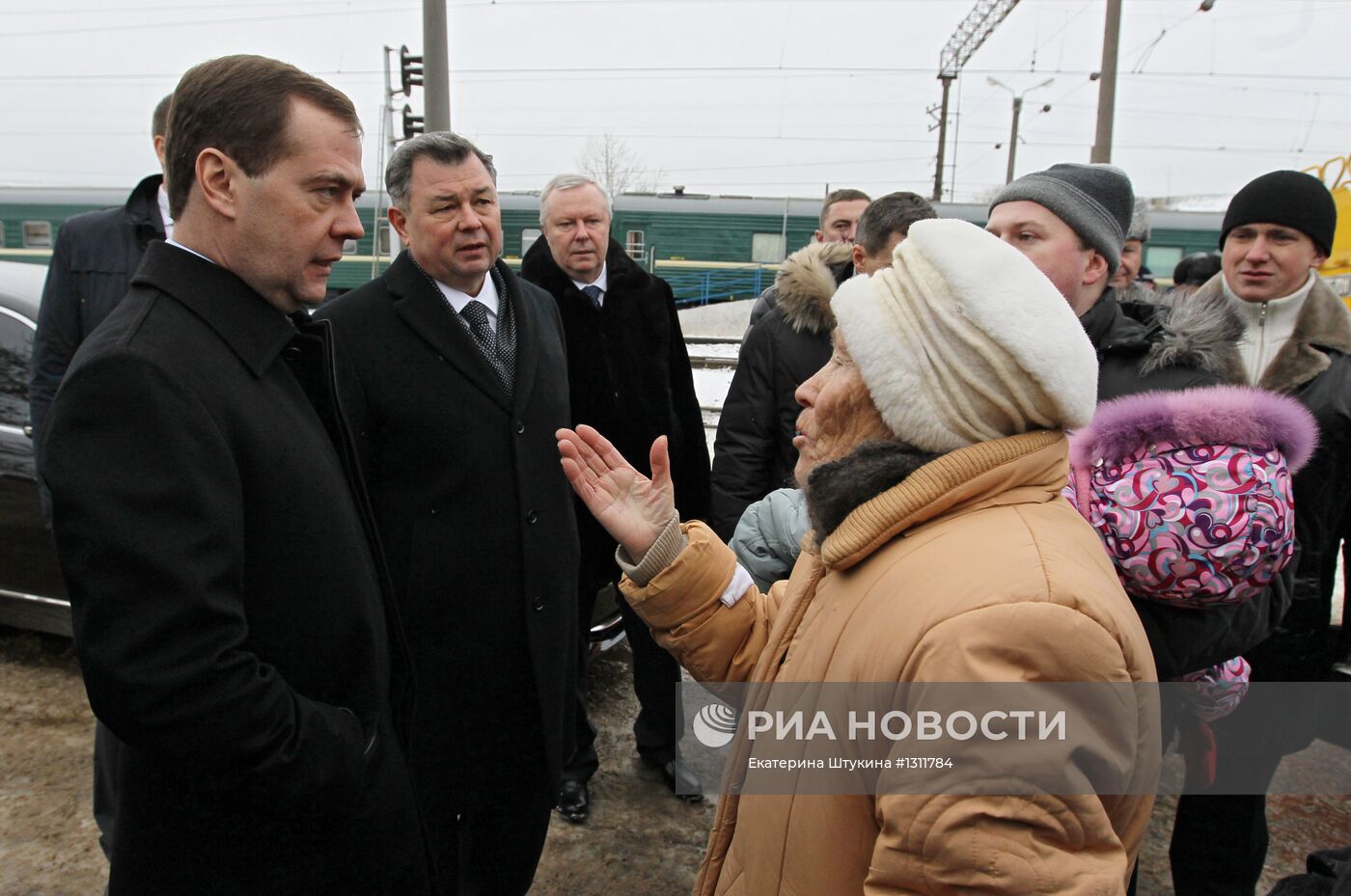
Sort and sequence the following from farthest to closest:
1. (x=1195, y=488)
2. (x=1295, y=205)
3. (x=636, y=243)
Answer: (x=636, y=243)
(x=1295, y=205)
(x=1195, y=488)

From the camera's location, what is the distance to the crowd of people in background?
1.24 metres

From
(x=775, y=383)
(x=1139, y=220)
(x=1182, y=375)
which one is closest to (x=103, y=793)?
(x=775, y=383)

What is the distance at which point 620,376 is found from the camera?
11.5 feet

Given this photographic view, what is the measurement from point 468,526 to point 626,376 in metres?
1.30

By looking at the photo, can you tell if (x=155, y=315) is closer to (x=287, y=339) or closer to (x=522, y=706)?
(x=287, y=339)

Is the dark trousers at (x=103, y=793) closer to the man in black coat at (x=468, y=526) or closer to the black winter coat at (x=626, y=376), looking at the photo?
the man in black coat at (x=468, y=526)

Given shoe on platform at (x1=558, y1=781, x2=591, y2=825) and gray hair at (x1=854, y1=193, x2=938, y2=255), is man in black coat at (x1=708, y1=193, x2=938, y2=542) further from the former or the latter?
shoe on platform at (x1=558, y1=781, x2=591, y2=825)

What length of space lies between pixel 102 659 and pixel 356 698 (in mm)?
411

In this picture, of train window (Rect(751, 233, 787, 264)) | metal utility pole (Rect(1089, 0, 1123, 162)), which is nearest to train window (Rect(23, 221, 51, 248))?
train window (Rect(751, 233, 787, 264))

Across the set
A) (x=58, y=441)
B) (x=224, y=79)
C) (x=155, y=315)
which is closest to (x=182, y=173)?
(x=224, y=79)

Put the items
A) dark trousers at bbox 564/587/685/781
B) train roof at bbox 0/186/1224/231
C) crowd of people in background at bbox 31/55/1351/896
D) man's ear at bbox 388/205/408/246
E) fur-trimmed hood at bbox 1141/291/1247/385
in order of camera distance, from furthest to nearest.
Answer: train roof at bbox 0/186/1224/231 < dark trousers at bbox 564/587/685/781 < man's ear at bbox 388/205/408/246 < fur-trimmed hood at bbox 1141/291/1247/385 < crowd of people in background at bbox 31/55/1351/896

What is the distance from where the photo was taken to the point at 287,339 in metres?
1.56

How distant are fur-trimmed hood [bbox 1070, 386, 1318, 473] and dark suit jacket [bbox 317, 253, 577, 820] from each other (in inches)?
53.8

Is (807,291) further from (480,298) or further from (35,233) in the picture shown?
(35,233)
